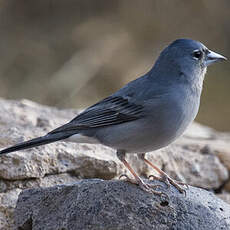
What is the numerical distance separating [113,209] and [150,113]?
3.34ft

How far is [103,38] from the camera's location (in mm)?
12039

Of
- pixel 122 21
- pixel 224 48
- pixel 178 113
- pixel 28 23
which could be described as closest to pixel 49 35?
pixel 28 23

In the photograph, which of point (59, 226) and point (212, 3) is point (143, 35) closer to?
point (212, 3)

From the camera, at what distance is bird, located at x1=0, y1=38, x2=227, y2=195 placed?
16.6ft

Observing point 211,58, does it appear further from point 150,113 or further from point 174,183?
point 174,183

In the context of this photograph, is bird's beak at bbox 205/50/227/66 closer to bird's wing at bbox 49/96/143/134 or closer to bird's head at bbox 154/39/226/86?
bird's head at bbox 154/39/226/86

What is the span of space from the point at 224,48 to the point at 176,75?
7.13 meters

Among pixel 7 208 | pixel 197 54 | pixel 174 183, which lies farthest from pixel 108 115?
pixel 7 208

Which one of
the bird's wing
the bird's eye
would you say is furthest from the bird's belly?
the bird's eye

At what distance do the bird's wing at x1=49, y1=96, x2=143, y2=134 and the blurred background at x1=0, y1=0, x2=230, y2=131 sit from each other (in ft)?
20.0

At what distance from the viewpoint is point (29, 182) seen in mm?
5465

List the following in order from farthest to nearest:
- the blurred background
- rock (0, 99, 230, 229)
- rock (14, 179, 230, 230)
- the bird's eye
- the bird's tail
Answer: the blurred background
the bird's eye
rock (0, 99, 230, 229)
the bird's tail
rock (14, 179, 230, 230)

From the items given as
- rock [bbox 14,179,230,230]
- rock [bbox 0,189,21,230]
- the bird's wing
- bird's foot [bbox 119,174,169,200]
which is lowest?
rock [bbox 0,189,21,230]

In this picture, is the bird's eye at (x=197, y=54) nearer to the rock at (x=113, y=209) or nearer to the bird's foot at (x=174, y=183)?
the bird's foot at (x=174, y=183)
